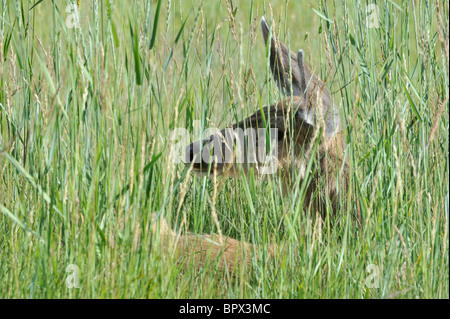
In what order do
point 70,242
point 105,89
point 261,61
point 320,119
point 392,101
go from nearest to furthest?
point 105,89 < point 70,242 < point 320,119 < point 392,101 < point 261,61

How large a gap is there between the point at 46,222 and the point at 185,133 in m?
0.94

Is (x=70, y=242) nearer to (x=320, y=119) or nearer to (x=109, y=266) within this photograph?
(x=109, y=266)

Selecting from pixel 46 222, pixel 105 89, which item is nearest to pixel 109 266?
pixel 46 222

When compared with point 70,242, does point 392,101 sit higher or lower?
higher

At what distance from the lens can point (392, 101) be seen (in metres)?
3.12

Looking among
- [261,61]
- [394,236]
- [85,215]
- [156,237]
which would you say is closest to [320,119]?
[394,236]

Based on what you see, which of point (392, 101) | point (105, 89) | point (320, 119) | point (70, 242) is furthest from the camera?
point (392, 101)

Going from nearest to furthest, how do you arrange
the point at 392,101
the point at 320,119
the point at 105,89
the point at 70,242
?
the point at 105,89
the point at 70,242
the point at 320,119
the point at 392,101
